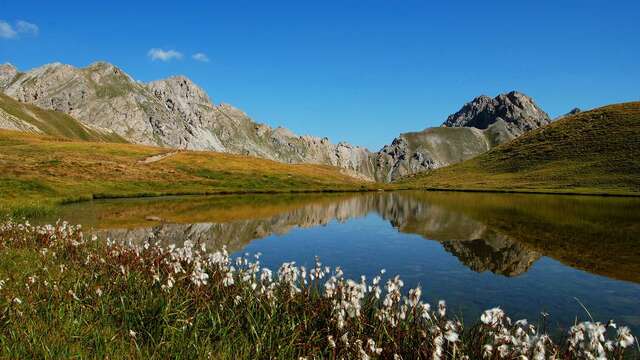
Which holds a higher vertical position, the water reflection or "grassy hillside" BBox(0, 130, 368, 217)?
"grassy hillside" BBox(0, 130, 368, 217)

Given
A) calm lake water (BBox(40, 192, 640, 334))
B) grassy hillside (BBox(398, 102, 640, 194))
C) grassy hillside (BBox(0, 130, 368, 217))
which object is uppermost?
grassy hillside (BBox(398, 102, 640, 194))

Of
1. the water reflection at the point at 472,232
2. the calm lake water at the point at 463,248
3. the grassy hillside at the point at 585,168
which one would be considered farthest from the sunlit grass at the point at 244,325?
the grassy hillside at the point at 585,168

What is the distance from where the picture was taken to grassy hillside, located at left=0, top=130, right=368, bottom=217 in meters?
73.8

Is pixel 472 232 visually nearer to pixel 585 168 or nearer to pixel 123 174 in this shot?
pixel 123 174

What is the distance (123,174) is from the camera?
99.8 m

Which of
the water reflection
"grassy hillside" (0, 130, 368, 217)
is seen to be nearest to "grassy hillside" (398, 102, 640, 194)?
"grassy hillside" (0, 130, 368, 217)

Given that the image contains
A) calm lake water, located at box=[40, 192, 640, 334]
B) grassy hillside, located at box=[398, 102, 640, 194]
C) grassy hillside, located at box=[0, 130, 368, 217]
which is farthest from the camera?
grassy hillside, located at box=[398, 102, 640, 194]

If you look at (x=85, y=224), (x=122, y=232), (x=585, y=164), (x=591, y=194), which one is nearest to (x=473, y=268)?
(x=122, y=232)

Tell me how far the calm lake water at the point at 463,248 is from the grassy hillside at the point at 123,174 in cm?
1823

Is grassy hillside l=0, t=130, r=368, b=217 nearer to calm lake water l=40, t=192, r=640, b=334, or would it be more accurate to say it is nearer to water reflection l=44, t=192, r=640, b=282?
water reflection l=44, t=192, r=640, b=282

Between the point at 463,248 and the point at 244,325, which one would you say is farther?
the point at 463,248

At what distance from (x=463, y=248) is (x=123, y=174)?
83.6m

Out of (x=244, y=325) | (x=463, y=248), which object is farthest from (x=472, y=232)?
(x=244, y=325)

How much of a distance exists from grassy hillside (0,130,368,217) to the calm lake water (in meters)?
18.2
